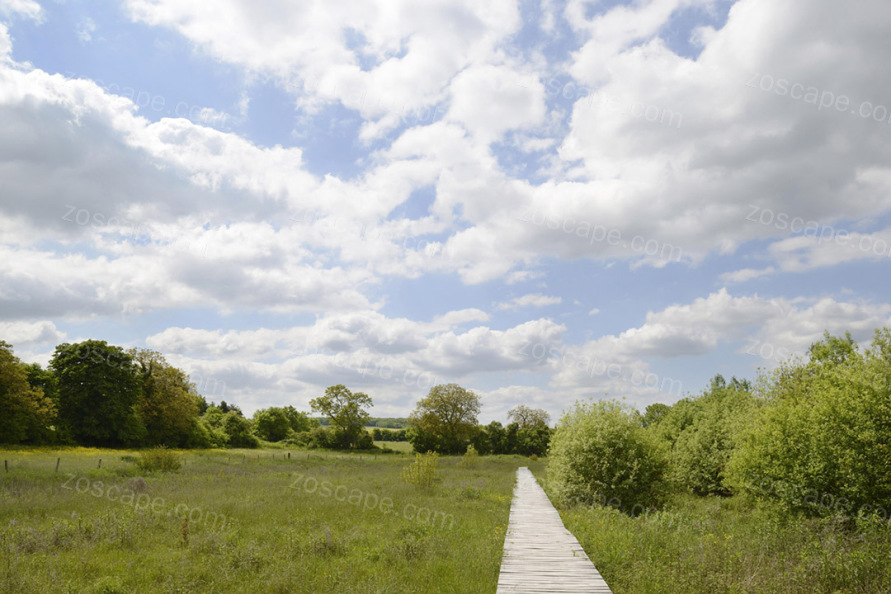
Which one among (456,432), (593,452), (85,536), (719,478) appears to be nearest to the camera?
(85,536)

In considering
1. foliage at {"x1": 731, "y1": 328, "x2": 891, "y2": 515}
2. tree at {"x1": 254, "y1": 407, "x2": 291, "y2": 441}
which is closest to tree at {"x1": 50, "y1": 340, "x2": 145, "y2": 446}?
tree at {"x1": 254, "y1": 407, "x2": 291, "y2": 441}

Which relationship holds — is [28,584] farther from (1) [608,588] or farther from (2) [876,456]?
(2) [876,456]

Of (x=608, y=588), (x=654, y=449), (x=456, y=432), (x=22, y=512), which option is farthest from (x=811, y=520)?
(x=456, y=432)

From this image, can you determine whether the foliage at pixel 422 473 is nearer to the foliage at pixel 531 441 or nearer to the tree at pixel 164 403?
the tree at pixel 164 403

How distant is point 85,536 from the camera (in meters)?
11.1

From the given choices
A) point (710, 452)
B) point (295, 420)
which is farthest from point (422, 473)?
point (295, 420)

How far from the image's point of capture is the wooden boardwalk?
856 cm

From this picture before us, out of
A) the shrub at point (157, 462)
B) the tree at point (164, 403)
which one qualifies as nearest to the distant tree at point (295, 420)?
the tree at point (164, 403)

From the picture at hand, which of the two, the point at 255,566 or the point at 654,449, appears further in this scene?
the point at 654,449

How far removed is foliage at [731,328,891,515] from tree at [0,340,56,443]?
48.6 m

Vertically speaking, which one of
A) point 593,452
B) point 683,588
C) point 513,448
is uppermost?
point 593,452

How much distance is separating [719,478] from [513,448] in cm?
5134

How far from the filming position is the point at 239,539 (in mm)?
11625

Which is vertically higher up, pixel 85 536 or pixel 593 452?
pixel 593 452
